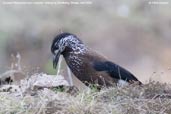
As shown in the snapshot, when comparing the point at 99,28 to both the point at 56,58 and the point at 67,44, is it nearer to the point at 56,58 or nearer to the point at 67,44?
the point at 67,44

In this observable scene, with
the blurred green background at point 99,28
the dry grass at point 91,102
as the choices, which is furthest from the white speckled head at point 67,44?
the blurred green background at point 99,28

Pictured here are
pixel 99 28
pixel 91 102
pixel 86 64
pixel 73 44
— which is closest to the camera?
pixel 91 102

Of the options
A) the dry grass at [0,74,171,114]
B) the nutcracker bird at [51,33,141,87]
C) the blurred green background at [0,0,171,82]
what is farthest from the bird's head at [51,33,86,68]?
the blurred green background at [0,0,171,82]

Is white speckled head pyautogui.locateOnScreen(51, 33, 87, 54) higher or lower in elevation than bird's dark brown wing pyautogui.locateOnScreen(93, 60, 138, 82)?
higher

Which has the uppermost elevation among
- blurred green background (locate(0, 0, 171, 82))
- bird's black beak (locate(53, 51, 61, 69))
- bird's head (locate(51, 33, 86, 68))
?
bird's head (locate(51, 33, 86, 68))

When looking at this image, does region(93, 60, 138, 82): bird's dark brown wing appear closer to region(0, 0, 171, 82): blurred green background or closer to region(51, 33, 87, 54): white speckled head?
region(51, 33, 87, 54): white speckled head

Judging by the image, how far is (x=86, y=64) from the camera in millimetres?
6188

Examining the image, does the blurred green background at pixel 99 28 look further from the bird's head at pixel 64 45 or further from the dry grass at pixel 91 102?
the dry grass at pixel 91 102

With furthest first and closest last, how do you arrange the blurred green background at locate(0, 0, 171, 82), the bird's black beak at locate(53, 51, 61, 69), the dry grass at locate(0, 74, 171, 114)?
the blurred green background at locate(0, 0, 171, 82), the bird's black beak at locate(53, 51, 61, 69), the dry grass at locate(0, 74, 171, 114)

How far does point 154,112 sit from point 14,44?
6.96 meters

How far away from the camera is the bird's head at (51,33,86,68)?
620cm

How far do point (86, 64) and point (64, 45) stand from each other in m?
0.27

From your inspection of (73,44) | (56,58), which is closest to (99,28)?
(73,44)

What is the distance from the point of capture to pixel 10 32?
11734 millimetres
